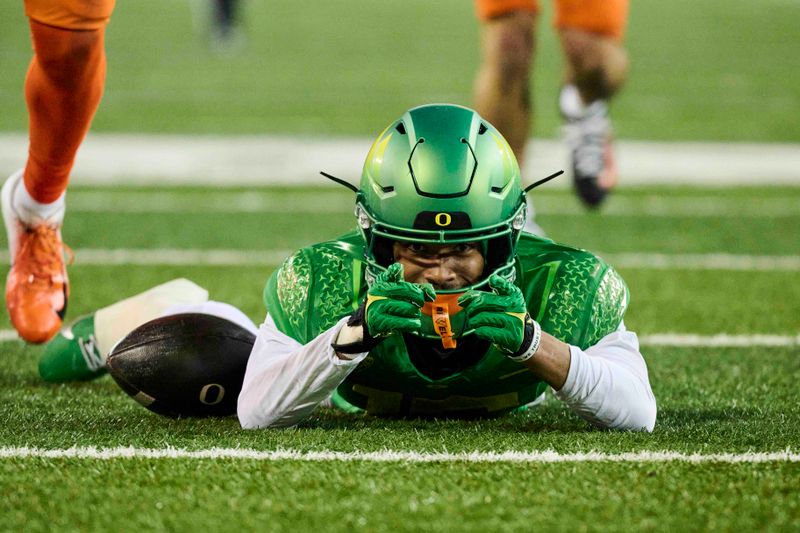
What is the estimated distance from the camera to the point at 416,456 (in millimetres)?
2764

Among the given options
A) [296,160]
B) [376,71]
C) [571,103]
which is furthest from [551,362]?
[376,71]

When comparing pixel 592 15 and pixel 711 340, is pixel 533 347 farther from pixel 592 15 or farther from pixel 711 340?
pixel 592 15

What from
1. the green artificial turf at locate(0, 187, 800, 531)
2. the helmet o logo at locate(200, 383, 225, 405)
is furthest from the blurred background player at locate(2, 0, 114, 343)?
the helmet o logo at locate(200, 383, 225, 405)

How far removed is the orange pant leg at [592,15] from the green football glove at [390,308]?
2.69m

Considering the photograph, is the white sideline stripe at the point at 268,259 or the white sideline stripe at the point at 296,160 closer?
the white sideline stripe at the point at 268,259

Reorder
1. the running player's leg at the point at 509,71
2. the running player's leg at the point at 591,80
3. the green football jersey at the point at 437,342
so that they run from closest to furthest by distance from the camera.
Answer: the green football jersey at the point at 437,342 < the running player's leg at the point at 509,71 < the running player's leg at the point at 591,80

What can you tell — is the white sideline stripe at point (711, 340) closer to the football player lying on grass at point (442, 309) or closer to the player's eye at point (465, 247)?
the football player lying on grass at point (442, 309)

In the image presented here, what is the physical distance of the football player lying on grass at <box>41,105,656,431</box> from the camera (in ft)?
9.11

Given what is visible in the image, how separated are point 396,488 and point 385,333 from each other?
1.08ft

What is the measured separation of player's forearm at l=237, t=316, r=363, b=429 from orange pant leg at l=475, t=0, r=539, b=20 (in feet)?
7.78

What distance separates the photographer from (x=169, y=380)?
316 centimetres

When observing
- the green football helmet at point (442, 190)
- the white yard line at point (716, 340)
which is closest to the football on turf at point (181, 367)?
the green football helmet at point (442, 190)

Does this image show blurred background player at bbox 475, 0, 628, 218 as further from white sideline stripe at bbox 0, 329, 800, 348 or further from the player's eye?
the player's eye

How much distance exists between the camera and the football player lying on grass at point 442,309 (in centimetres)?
278
